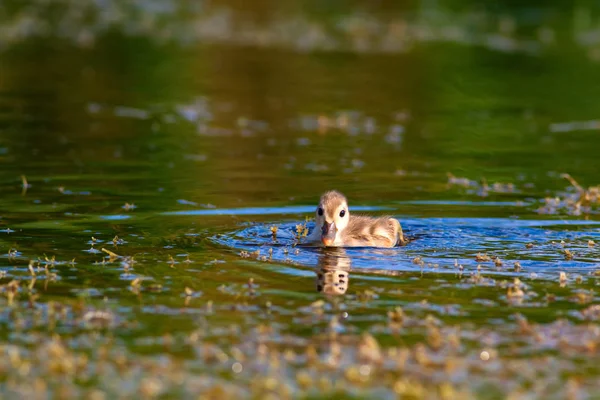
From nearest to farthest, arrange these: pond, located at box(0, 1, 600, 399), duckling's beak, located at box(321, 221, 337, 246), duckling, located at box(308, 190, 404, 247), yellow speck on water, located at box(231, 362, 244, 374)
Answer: yellow speck on water, located at box(231, 362, 244, 374)
pond, located at box(0, 1, 600, 399)
duckling's beak, located at box(321, 221, 337, 246)
duckling, located at box(308, 190, 404, 247)

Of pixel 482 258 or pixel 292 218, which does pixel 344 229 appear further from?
pixel 482 258

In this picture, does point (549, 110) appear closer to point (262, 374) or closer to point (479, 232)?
point (479, 232)

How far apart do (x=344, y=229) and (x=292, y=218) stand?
1080 mm

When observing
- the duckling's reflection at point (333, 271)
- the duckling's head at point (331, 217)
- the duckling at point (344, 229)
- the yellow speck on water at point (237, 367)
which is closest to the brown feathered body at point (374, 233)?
the duckling at point (344, 229)

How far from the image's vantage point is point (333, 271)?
9500 mm

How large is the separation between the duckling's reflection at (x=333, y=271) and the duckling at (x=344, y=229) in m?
0.16

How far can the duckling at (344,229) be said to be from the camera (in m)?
10.6

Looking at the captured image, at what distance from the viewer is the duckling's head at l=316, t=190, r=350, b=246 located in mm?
10542

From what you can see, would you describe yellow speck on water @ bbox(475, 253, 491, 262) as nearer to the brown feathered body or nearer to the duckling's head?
the brown feathered body

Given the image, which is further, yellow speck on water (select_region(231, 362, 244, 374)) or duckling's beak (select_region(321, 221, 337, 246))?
duckling's beak (select_region(321, 221, 337, 246))

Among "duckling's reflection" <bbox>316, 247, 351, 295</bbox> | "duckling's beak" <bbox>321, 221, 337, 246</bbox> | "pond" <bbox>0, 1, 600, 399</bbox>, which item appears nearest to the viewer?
"pond" <bbox>0, 1, 600, 399</bbox>

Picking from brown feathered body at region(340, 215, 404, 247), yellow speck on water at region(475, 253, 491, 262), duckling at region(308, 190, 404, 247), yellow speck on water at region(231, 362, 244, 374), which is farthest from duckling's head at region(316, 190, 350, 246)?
yellow speck on water at region(231, 362, 244, 374)

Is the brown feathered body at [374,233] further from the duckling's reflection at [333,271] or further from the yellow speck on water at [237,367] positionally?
the yellow speck on water at [237,367]

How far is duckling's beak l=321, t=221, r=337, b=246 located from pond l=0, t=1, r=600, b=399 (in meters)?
0.10
